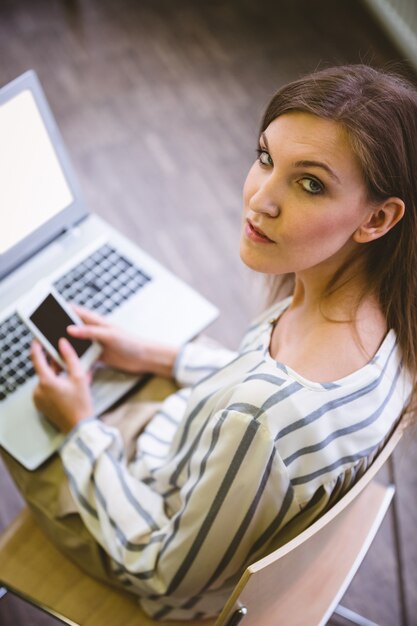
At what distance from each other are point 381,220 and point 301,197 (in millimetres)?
119

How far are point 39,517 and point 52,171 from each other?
0.62 m

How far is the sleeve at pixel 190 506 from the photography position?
0.92 metres

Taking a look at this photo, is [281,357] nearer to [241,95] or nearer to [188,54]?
[241,95]

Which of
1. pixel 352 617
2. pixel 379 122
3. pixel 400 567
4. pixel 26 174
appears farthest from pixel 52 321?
pixel 400 567

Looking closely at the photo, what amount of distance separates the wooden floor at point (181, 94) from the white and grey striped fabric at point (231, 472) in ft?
3.14

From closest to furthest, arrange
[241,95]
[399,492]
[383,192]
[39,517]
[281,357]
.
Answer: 1. [383,192]
2. [281,357]
3. [39,517]
4. [399,492]
5. [241,95]

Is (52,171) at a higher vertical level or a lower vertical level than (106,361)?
higher

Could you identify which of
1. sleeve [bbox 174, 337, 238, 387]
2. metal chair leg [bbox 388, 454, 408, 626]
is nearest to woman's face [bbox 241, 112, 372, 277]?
sleeve [bbox 174, 337, 238, 387]

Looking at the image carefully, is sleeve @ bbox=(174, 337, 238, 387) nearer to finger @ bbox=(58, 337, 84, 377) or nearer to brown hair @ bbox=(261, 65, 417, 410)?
finger @ bbox=(58, 337, 84, 377)

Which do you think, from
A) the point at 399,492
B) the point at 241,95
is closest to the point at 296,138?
the point at 399,492

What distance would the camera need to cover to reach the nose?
939mm

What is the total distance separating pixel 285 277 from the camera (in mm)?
1282

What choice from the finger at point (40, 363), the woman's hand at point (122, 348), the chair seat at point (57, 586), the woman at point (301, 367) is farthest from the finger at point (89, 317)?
the chair seat at point (57, 586)

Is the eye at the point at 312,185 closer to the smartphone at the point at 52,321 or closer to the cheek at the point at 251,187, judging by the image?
the cheek at the point at 251,187
